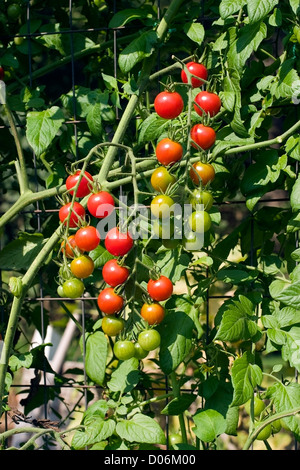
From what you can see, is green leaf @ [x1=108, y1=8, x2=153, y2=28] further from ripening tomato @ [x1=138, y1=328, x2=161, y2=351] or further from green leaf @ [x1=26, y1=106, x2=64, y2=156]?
ripening tomato @ [x1=138, y1=328, x2=161, y2=351]

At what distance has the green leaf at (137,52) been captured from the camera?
134 cm

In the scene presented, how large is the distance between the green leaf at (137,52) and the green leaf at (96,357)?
623mm

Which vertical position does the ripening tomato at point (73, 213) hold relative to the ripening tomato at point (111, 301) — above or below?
above

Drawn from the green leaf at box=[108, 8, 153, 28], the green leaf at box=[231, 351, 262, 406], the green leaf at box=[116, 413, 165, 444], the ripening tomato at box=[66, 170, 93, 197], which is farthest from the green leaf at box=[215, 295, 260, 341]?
the green leaf at box=[108, 8, 153, 28]

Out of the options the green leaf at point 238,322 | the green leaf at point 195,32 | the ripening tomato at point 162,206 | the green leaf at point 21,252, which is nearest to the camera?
the ripening tomato at point 162,206

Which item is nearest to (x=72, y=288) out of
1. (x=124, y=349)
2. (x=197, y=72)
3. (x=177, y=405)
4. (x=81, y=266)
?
(x=81, y=266)

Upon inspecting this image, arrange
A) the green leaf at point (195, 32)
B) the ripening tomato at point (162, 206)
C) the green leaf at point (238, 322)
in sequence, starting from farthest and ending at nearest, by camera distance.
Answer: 1. the green leaf at point (195, 32)
2. the green leaf at point (238, 322)
3. the ripening tomato at point (162, 206)

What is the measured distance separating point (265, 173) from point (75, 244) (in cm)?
45

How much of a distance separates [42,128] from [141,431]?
706 millimetres

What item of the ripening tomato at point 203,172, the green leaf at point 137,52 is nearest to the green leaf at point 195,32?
the green leaf at point 137,52

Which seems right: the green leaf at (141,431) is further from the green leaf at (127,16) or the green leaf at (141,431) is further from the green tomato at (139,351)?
the green leaf at (127,16)

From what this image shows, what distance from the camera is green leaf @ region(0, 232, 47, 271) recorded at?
1.50 m

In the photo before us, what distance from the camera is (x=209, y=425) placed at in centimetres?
131

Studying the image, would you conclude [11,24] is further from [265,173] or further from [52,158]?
[265,173]
